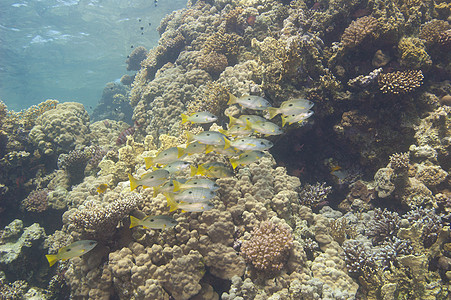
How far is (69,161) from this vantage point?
917 cm

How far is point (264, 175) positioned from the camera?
5273 millimetres

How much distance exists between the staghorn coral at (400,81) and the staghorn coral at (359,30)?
48.7 inches

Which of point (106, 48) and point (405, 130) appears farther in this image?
point (106, 48)

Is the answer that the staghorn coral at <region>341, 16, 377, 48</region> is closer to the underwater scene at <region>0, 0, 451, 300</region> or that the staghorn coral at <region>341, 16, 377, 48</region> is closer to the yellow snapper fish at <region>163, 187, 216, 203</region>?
the underwater scene at <region>0, 0, 451, 300</region>

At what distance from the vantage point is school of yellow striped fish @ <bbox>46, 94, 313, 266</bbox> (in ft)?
11.1

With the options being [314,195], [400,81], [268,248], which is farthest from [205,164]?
[400,81]

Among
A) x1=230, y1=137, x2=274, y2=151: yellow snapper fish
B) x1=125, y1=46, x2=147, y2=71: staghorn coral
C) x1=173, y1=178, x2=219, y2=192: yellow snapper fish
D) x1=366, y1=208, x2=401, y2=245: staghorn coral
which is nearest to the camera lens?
x1=173, y1=178, x2=219, y2=192: yellow snapper fish

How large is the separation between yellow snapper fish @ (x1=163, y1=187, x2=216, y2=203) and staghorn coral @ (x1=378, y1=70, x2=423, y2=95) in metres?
5.60

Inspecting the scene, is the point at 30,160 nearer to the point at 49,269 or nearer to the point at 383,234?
the point at 49,269

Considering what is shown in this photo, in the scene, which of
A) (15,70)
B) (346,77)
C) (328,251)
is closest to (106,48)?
(15,70)

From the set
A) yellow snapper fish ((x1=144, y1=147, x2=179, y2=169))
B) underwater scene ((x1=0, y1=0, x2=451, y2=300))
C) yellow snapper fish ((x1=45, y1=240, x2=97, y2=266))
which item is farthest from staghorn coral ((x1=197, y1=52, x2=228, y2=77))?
yellow snapper fish ((x1=45, y1=240, x2=97, y2=266))

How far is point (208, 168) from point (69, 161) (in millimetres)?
8136

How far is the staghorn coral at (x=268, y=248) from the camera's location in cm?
381

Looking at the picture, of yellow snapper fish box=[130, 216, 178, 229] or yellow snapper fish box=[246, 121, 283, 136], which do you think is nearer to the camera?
yellow snapper fish box=[130, 216, 178, 229]
